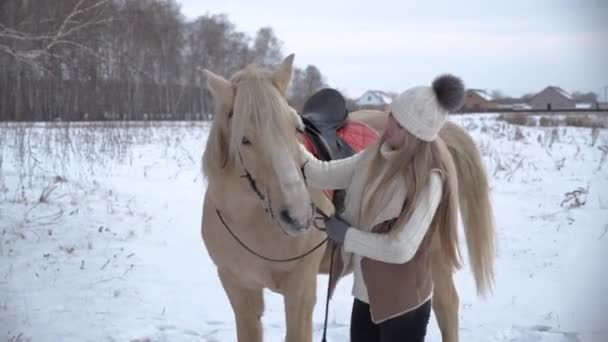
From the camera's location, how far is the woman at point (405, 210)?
176 cm

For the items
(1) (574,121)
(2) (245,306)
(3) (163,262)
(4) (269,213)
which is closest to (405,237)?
(4) (269,213)

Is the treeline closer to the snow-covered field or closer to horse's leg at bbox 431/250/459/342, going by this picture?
the snow-covered field

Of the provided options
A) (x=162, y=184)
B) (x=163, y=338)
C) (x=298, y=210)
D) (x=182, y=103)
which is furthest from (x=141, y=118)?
(x=298, y=210)

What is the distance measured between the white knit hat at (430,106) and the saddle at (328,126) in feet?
2.67

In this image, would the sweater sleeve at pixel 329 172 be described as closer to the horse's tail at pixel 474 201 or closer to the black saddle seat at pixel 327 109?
the black saddle seat at pixel 327 109

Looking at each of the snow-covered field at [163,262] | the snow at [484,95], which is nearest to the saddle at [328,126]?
the snow-covered field at [163,262]

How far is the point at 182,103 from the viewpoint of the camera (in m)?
20.2

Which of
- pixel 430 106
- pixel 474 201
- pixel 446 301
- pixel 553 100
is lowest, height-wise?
pixel 446 301

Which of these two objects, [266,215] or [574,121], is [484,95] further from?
[266,215]

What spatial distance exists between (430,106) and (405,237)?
50 centimetres

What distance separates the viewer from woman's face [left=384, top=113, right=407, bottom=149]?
187 centimetres

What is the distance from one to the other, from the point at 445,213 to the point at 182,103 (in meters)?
19.5

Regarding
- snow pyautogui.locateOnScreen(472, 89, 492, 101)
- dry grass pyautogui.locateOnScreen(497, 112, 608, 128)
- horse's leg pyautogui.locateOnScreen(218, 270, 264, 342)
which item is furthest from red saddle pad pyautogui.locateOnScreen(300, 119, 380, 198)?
snow pyautogui.locateOnScreen(472, 89, 492, 101)

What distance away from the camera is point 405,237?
1.71 metres
